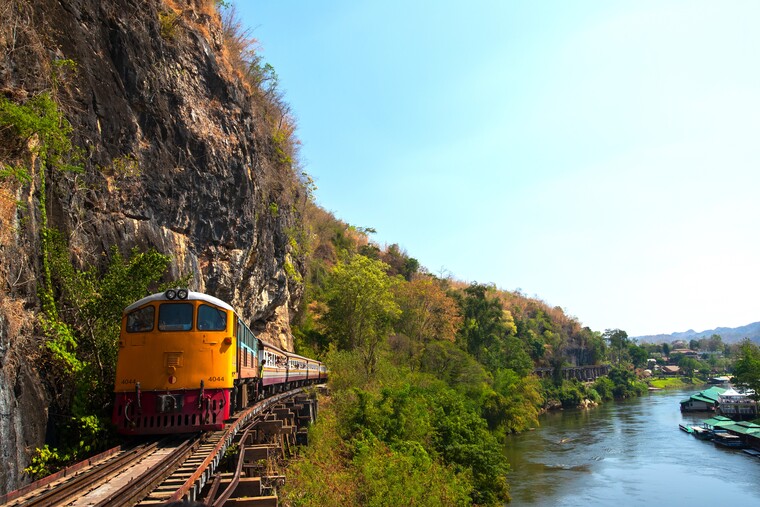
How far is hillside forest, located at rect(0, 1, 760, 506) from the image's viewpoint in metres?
11.0

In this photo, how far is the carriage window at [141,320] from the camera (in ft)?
37.1

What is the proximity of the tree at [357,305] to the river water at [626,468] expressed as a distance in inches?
552

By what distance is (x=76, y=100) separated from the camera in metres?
14.0

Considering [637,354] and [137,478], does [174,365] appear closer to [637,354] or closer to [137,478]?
[137,478]

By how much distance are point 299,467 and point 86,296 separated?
24.5 feet

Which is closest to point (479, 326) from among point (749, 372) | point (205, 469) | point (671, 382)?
point (749, 372)

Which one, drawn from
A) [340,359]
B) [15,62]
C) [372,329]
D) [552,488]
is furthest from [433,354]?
[15,62]

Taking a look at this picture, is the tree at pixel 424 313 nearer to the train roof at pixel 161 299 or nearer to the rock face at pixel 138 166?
the rock face at pixel 138 166

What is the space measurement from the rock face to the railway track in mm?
1777

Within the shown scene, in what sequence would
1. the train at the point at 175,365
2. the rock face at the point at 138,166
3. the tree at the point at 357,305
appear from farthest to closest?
the tree at the point at 357,305, the train at the point at 175,365, the rock face at the point at 138,166

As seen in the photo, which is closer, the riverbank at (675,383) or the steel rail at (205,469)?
the steel rail at (205,469)

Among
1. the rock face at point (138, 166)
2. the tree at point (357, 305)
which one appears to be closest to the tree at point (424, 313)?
the tree at point (357, 305)

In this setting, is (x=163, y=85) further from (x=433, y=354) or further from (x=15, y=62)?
(x=433, y=354)

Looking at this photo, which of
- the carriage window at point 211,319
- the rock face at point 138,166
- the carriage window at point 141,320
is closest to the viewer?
the rock face at point 138,166
